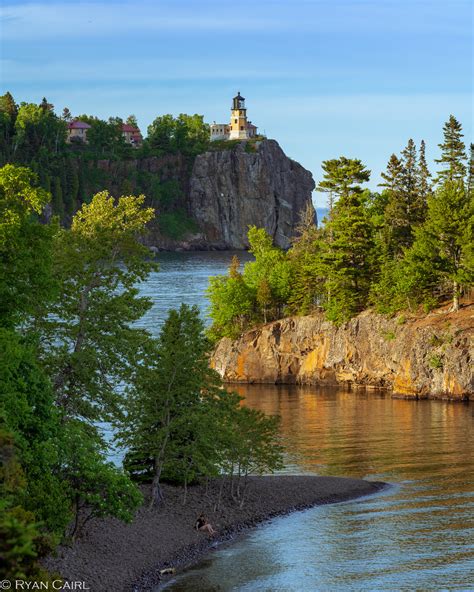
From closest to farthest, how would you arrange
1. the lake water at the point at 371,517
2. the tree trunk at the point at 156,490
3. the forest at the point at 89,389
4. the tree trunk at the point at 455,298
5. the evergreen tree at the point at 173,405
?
the forest at the point at 89,389
the lake water at the point at 371,517
the evergreen tree at the point at 173,405
the tree trunk at the point at 156,490
the tree trunk at the point at 455,298

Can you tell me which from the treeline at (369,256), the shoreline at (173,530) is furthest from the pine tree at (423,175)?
the shoreline at (173,530)

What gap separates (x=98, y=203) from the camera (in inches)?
1844

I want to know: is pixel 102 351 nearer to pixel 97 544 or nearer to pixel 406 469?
pixel 97 544

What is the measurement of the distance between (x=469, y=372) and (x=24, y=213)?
5489cm

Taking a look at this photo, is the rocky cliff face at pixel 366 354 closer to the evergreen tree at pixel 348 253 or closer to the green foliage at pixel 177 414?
the evergreen tree at pixel 348 253

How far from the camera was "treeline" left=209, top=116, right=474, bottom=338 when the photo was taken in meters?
92.2

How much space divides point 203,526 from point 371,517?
932 cm

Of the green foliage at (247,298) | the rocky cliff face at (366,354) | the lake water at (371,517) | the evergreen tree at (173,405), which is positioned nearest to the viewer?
the lake water at (371,517)

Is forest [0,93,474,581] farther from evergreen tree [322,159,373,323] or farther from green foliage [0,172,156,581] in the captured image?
evergreen tree [322,159,373,323]

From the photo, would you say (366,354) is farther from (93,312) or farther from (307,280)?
(93,312)

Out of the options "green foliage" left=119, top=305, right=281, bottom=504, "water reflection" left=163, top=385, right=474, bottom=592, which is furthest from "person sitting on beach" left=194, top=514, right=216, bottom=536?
"green foliage" left=119, top=305, right=281, bottom=504

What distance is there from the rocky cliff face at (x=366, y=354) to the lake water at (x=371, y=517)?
4011 millimetres

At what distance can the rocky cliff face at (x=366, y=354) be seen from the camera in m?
88.5

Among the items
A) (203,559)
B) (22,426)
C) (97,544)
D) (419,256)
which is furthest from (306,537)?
(419,256)
